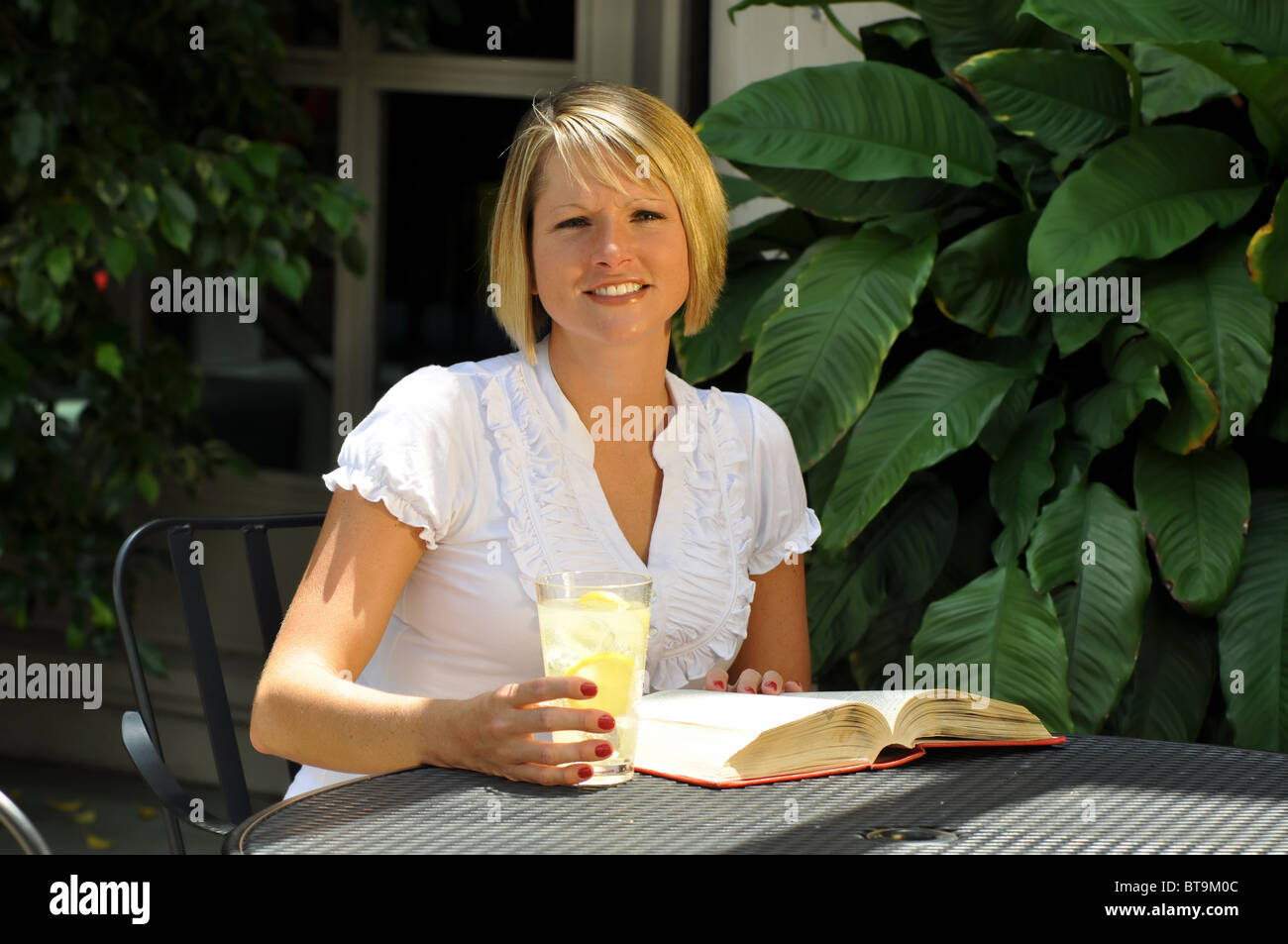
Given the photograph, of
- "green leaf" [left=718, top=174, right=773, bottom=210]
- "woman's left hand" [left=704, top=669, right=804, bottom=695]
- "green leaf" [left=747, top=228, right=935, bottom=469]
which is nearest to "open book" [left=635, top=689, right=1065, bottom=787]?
"woman's left hand" [left=704, top=669, right=804, bottom=695]

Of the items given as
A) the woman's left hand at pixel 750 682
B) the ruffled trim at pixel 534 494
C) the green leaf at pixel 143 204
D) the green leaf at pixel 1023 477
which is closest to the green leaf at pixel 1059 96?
the green leaf at pixel 1023 477

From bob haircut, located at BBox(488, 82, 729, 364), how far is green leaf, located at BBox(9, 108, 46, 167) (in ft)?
4.62

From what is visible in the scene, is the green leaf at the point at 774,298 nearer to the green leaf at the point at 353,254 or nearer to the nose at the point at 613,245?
the nose at the point at 613,245

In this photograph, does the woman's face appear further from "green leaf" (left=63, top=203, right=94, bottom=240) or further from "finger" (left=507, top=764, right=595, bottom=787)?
"green leaf" (left=63, top=203, right=94, bottom=240)

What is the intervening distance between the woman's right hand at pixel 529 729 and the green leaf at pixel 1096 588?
111 cm

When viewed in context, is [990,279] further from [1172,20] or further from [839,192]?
[1172,20]

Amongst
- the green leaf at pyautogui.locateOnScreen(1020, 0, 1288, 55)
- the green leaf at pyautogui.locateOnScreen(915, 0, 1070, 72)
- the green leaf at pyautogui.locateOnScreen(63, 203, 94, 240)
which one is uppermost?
the green leaf at pyautogui.locateOnScreen(915, 0, 1070, 72)

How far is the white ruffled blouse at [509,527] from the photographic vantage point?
4.65ft

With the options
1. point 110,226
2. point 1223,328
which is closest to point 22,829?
point 1223,328

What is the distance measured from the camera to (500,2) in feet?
11.0

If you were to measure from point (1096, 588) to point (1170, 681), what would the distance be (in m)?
0.20

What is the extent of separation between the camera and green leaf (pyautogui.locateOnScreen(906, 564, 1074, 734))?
6.34 ft

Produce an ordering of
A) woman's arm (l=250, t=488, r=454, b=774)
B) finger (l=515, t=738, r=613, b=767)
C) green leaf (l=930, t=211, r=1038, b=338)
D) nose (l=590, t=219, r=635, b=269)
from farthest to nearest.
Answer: green leaf (l=930, t=211, r=1038, b=338) → nose (l=590, t=219, r=635, b=269) → woman's arm (l=250, t=488, r=454, b=774) → finger (l=515, t=738, r=613, b=767)
